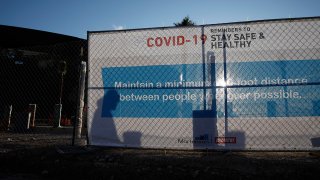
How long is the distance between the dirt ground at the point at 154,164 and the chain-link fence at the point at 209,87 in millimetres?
241

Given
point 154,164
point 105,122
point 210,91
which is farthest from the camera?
point 105,122

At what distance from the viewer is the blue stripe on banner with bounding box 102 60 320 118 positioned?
495cm

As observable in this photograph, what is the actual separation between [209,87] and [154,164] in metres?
1.62

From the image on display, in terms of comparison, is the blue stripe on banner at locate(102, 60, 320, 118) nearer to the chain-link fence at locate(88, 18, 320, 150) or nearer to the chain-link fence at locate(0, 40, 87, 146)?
the chain-link fence at locate(88, 18, 320, 150)

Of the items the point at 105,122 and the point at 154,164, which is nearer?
the point at 154,164

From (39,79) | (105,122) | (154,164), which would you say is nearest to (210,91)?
(154,164)

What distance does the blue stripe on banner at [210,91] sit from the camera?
16.2ft

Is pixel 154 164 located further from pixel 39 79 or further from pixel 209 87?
pixel 39 79

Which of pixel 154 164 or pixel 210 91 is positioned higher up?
pixel 210 91

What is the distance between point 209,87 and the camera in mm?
5188

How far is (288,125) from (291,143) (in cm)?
29

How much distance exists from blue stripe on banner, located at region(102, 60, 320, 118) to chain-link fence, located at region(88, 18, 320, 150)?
0.02m

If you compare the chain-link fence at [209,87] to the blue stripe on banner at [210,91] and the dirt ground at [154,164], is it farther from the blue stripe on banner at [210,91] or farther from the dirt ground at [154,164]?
the dirt ground at [154,164]

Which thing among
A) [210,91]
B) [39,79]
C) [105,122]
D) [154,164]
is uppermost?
[39,79]
